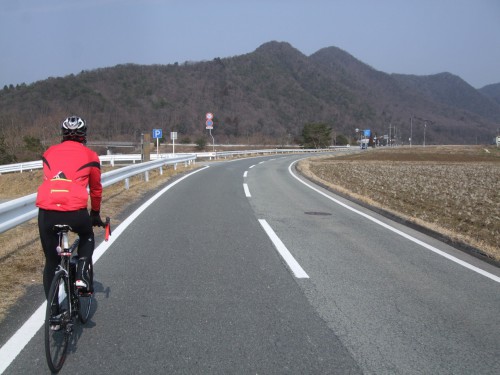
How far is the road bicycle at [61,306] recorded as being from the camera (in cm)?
328

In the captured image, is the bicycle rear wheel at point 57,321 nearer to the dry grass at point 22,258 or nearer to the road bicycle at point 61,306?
the road bicycle at point 61,306

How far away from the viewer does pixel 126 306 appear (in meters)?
4.61

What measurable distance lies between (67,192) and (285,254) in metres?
4.12

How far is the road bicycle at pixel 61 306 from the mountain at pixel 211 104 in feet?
194

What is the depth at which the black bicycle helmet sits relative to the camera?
12.6 ft

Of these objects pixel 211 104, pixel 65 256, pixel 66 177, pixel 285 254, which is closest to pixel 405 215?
pixel 285 254

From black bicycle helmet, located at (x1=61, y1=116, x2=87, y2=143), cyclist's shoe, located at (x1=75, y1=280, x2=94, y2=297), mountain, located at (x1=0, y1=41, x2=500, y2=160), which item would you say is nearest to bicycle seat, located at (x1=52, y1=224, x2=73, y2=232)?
cyclist's shoe, located at (x1=75, y1=280, x2=94, y2=297)

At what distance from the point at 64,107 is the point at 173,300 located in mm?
103739

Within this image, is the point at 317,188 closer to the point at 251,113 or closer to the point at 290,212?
the point at 290,212

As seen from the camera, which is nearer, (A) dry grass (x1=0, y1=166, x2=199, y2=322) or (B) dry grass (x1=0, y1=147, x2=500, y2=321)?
(A) dry grass (x1=0, y1=166, x2=199, y2=322)

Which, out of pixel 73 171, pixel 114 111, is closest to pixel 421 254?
pixel 73 171

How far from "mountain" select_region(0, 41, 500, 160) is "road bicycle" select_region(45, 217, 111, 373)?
59262 mm

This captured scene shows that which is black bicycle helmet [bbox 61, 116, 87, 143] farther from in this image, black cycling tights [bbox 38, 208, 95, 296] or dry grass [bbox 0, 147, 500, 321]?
dry grass [bbox 0, 147, 500, 321]

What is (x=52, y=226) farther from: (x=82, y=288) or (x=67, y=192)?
(x=82, y=288)
